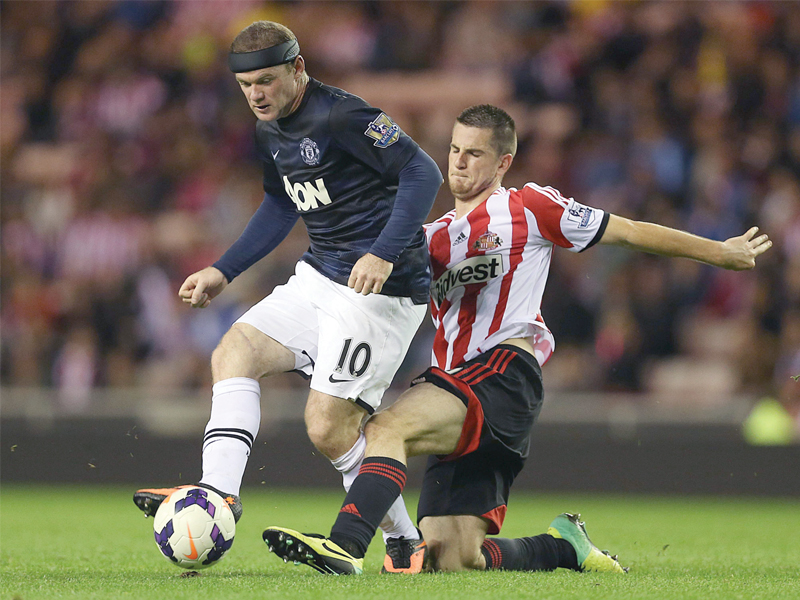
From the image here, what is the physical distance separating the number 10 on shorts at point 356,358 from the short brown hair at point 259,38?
3.82ft

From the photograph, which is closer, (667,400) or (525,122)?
(667,400)

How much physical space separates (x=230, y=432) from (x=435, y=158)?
7017 mm

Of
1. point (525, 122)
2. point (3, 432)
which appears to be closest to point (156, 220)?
point (3, 432)

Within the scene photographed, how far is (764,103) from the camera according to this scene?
36.6 ft

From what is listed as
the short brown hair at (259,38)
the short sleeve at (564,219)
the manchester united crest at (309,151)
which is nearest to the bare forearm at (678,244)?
the short sleeve at (564,219)

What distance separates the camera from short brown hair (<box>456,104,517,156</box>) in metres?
4.76

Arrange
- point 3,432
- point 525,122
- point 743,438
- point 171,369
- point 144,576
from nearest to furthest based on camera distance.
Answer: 1. point 144,576
2. point 743,438
3. point 3,432
4. point 171,369
5. point 525,122

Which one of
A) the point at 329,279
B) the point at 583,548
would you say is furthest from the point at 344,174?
the point at 583,548

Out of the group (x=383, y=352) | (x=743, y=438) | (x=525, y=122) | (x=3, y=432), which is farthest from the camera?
(x=525, y=122)

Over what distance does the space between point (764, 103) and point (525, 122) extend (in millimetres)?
2400

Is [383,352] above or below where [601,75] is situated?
below

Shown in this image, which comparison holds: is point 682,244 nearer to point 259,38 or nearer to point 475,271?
point 475,271

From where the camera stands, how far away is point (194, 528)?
3832mm

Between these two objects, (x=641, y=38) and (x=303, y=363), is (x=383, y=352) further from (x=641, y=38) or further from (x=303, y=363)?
(x=641, y=38)
